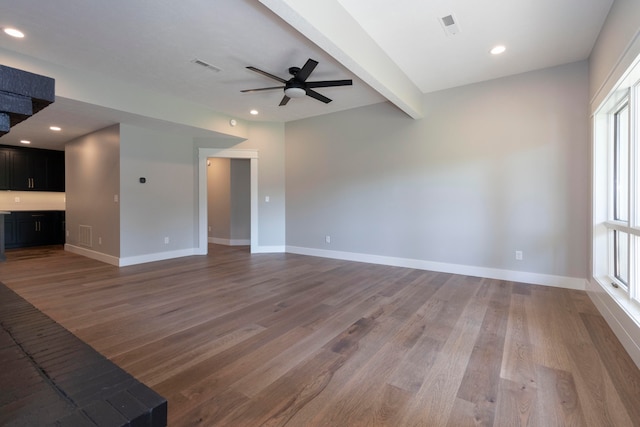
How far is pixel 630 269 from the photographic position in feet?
7.59

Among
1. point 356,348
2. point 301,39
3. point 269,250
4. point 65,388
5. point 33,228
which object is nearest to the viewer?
point 65,388

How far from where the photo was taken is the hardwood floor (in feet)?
5.05

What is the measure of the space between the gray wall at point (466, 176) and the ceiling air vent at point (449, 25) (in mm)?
1490

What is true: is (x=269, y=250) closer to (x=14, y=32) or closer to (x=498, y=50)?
(x=14, y=32)

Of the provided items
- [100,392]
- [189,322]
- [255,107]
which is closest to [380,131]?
[255,107]

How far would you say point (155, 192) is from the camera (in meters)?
5.36

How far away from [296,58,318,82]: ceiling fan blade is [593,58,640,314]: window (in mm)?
2597

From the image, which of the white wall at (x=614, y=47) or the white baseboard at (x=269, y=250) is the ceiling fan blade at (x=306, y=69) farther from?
the white baseboard at (x=269, y=250)

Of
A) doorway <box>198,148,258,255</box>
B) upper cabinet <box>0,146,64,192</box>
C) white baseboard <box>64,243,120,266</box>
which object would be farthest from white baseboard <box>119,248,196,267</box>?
upper cabinet <box>0,146,64,192</box>

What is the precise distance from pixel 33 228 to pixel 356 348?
857 cm

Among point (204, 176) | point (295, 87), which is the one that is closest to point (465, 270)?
point (295, 87)

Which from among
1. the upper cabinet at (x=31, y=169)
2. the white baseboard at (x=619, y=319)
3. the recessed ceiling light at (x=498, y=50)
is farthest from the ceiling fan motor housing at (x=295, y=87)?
the upper cabinet at (x=31, y=169)

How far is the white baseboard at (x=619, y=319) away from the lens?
2.00 meters

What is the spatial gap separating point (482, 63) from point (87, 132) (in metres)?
6.63
